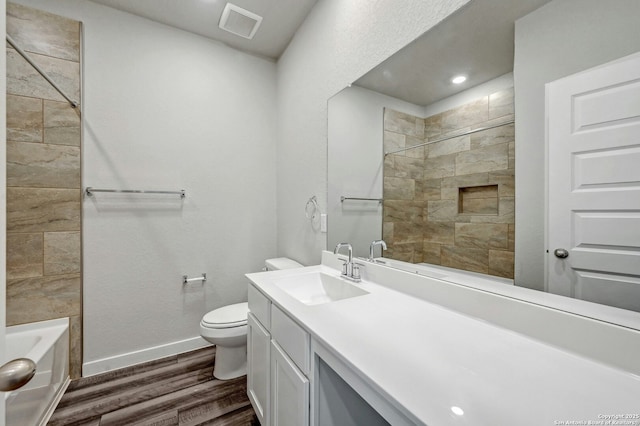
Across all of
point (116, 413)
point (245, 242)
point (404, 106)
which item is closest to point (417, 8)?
point (404, 106)

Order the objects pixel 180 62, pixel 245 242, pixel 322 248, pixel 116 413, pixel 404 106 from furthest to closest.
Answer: pixel 245 242 → pixel 180 62 → pixel 322 248 → pixel 116 413 → pixel 404 106

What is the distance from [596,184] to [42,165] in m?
2.83

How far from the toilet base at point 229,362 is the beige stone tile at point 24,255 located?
4.40 ft

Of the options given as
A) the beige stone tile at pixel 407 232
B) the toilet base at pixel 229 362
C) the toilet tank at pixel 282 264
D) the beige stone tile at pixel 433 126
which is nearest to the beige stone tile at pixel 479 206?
the beige stone tile at pixel 407 232

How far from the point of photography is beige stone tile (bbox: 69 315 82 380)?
1.83 metres

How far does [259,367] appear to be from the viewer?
1375 mm

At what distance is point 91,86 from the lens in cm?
190

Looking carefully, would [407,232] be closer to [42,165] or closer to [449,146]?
[449,146]

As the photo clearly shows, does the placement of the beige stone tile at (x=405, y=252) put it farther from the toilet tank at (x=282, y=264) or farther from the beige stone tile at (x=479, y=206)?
the toilet tank at (x=282, y=264)

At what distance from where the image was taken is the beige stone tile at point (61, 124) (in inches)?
69.0

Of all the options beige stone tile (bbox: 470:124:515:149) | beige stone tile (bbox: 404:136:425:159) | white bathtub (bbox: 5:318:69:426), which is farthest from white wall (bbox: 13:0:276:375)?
beige stone tile (bbox: 470:124:515:149)

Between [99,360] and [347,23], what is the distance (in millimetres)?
2941

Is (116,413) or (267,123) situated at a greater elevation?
(267,123)

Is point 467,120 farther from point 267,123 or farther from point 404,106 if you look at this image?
point 267,123
